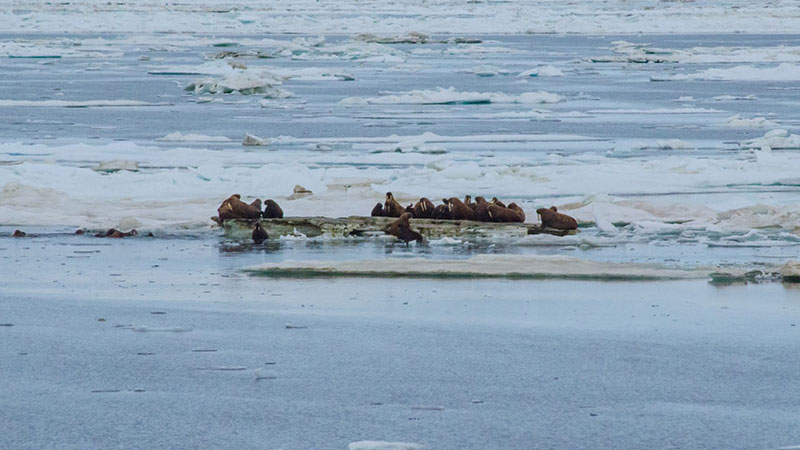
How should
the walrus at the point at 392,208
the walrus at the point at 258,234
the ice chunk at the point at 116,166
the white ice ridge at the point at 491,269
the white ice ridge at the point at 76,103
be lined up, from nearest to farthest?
the white ice ridge at the point at 491,269
the walrus at the point at 258,234
the walrus at the point at 392,208
the ice chunk at the point at 116,166
the white ice ridge at the point at 76,103

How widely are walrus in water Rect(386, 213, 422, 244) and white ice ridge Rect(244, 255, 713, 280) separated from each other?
1.19 meters

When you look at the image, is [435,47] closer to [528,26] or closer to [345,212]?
[528,26]

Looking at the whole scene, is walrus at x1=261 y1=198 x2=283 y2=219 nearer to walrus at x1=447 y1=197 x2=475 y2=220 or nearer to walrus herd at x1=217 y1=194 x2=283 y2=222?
walrus herd at x1=217 y1=194 x2=283 y2=222

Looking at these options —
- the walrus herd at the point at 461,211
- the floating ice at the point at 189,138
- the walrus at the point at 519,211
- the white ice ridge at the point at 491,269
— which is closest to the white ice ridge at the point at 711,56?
the floating ice at the point at 189,138

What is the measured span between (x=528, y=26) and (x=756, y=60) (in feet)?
91.4

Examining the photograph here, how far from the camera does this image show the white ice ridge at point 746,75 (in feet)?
104

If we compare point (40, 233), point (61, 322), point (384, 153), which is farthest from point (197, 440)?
A: point (384, 153)

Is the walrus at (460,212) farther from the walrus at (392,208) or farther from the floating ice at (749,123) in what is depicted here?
the floating ice at (749,123)

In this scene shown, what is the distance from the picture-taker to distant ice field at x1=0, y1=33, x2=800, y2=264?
1116 centimetres

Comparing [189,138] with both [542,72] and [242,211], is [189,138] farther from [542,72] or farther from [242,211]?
[542,72]

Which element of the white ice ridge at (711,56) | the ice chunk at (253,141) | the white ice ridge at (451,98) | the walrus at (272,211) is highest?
the white ice ridge at (711,56)

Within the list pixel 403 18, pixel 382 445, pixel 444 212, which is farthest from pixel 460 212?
pixel 403 18

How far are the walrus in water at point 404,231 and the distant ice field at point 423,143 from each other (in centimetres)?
88

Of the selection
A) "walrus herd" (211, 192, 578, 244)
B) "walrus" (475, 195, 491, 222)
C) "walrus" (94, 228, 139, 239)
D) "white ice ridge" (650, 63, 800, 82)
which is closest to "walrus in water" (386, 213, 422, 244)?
"walrus herd" (211, 192, 578, 244)
